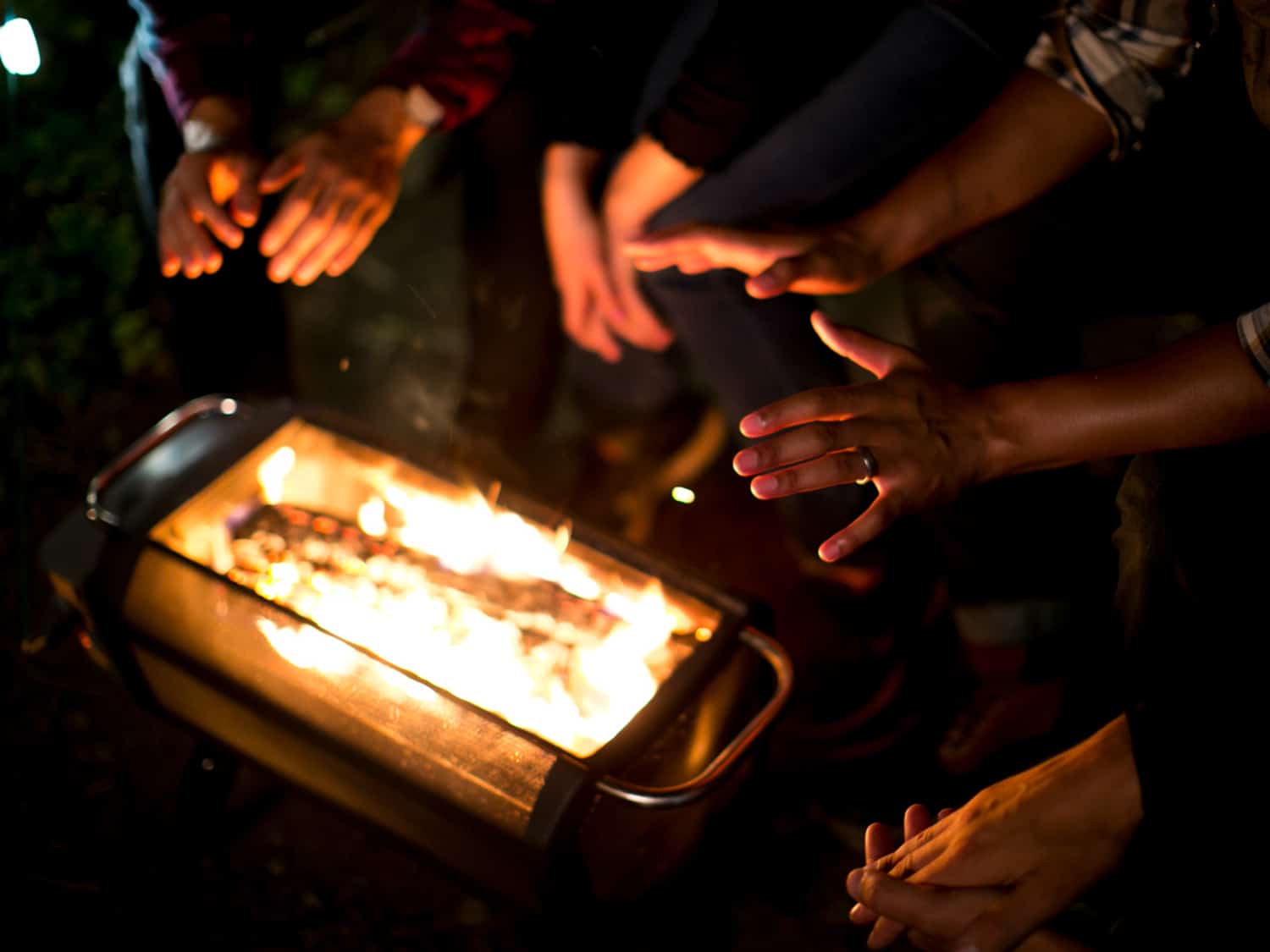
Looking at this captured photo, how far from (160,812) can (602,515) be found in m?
1.22

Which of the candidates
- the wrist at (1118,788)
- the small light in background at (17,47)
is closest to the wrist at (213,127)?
the small light in background at (17,47)

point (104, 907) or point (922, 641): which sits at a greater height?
point (922, 641)

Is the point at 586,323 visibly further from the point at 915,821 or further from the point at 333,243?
the point at 915,821

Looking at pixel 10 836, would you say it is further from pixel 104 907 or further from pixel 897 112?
pixel 897 112

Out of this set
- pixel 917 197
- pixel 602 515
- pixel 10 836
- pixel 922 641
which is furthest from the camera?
pixel 602 515

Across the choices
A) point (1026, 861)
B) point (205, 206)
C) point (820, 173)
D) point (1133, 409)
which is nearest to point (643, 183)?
point (820, 173)

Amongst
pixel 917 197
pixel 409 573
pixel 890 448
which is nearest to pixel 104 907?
pixel 409 573

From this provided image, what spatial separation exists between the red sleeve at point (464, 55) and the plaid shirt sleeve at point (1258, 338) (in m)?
1.38

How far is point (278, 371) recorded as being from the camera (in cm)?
243

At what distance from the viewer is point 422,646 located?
5.13 feet

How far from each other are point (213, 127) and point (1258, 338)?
1764mm

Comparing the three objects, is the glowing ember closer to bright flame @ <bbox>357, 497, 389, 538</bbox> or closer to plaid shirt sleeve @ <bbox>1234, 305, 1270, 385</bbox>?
A: bright flame @ <bbox>357, 497, 389, 538</bbox>

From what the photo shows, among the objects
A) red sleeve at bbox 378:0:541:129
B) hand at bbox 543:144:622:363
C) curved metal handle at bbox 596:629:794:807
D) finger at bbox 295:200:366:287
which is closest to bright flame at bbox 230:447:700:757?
curved metal handle at bbox 596:629:794:807

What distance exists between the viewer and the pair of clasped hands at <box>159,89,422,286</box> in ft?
5.67
